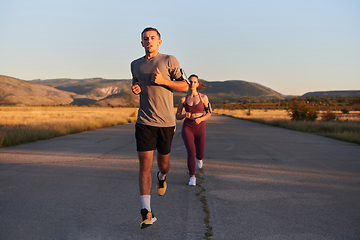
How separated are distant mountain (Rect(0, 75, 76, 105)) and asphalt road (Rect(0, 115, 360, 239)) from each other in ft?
477

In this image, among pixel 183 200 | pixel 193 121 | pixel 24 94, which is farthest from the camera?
pixel 24 94

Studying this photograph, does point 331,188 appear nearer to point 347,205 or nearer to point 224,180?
point 347,205

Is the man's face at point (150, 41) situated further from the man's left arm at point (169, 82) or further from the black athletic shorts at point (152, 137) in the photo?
the black athletic shorts at point (152, 137)

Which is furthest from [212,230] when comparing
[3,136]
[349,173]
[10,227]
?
[3,136]

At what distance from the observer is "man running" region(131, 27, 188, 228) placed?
405 centimetres

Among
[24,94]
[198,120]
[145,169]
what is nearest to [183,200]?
[145,169]

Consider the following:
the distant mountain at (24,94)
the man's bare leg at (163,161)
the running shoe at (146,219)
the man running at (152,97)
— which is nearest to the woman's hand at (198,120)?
the man's bare leg at (163,161)

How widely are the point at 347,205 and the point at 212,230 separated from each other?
7.64 ft

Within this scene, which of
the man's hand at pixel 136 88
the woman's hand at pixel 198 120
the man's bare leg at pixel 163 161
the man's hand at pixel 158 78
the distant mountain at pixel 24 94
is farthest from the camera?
the distant mountain at pixel 24 94

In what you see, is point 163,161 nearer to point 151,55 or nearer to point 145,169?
point 145,169

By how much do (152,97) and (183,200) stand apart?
1.85 meters

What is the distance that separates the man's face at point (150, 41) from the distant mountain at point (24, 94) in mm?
148397

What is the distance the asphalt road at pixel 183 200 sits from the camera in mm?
3703

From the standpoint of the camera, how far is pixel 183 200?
5055 mm
